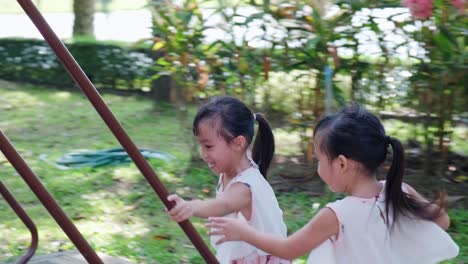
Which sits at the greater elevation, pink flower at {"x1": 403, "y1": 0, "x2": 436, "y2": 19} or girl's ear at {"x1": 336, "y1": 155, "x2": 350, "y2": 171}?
pink flower at {"x1": 403, "y1": 0, "x2": 436, "y2": 19}

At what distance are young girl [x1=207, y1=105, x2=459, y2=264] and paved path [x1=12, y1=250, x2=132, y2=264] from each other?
1876 mm

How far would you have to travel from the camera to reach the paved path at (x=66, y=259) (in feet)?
13.3

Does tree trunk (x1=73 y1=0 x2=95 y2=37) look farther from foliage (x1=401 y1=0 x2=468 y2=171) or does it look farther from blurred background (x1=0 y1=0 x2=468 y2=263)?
foliage (x1=401 y1=0 x2=468 y2=171)

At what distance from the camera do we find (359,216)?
233cm

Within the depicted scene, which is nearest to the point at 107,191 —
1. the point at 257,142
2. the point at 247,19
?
the point at 247,19

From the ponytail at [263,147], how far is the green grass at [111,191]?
1.37 m

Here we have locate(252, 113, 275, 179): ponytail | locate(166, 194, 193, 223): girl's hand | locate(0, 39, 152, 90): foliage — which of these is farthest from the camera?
locate(0, 39, 152, 90): foliage

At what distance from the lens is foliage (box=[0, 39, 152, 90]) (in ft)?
35.4

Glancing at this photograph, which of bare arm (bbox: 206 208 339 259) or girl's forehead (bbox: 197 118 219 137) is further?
girl's forehead (bbox: 197 118 219 137)

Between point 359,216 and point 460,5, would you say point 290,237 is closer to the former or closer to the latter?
point 359,216

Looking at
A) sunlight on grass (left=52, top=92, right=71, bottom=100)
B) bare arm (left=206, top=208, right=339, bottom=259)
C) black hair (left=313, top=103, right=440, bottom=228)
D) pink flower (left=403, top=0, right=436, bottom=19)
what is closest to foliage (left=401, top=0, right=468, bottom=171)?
pink flower (left=403, top=0, right=436, bottom=19)

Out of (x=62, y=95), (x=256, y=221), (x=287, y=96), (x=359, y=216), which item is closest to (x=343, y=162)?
(x=359, y=216)

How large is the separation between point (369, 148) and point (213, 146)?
67cm

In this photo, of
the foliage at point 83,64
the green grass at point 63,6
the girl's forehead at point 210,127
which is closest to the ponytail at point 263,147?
the girl's forehead at point 210,127
